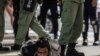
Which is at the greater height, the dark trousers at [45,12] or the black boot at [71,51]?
the dark trousers at [45,12]

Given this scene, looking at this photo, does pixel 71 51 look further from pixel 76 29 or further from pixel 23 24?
pixel 23 24

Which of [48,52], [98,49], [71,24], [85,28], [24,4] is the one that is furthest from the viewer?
[85,28]

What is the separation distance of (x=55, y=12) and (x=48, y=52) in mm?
3268

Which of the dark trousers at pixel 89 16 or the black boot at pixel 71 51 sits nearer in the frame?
the black boot at pixel 71 51

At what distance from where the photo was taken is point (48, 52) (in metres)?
4.35

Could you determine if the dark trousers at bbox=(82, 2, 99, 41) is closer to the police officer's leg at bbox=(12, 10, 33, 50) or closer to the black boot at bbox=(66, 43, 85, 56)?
the police officer's leg at bbox=(12, 10, 33, 50)

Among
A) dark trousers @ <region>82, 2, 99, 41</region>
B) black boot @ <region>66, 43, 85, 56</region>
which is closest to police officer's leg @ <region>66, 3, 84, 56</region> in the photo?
black boot @ <region>66, 43, 85, 56</region>

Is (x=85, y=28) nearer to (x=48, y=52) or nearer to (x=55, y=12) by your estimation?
(x=55, y=12)

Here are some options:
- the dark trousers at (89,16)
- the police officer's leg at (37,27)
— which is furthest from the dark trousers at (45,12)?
the police officer's leg at (37,27)

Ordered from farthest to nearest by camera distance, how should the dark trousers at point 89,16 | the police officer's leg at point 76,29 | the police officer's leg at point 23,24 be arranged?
the dark trousers at point 89,16 < the police officer's leg at point 23,24 < the police officer's leg at point 76,29

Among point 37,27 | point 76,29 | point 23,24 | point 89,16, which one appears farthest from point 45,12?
point 76,29

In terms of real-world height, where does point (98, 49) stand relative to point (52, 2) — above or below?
below

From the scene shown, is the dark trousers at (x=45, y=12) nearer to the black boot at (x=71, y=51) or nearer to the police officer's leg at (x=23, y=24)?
the police officer's leg at (x=23, y=24)

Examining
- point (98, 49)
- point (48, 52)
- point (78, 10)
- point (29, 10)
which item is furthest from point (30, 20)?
point (48, 52)
